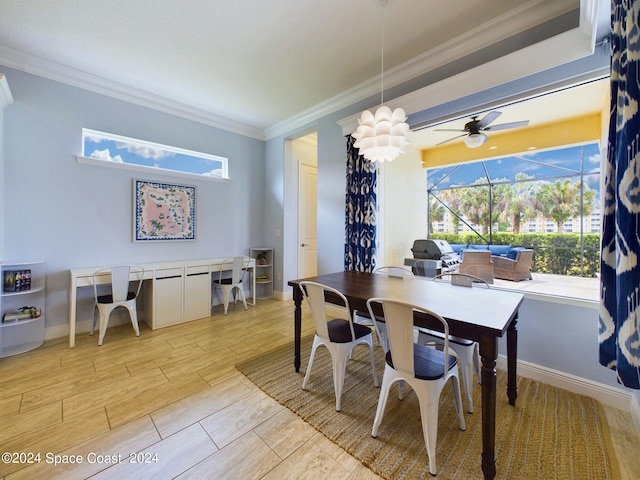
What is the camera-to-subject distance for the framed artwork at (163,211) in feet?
11.4

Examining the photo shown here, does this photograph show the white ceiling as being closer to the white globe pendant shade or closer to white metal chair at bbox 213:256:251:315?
the white globe pendant shade

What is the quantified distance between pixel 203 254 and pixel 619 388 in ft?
14.9

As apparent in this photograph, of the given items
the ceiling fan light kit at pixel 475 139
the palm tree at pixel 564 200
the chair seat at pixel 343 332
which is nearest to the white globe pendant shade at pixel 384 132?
the chair seat at pixel 343 332

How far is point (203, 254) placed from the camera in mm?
4117

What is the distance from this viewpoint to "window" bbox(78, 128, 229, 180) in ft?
10.5

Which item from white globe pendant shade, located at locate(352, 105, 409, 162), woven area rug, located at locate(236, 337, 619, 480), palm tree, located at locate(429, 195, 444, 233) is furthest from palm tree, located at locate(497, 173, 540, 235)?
white globe pendant shade, located at locate(352, 105, 409, 162)

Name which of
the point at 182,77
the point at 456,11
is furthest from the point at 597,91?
the point at 182,77

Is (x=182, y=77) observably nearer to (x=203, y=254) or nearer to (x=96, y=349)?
(x=203, y=254)

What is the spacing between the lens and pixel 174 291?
11.1 feet

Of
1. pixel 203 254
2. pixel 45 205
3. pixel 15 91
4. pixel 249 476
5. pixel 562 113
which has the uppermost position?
pixel 562 113

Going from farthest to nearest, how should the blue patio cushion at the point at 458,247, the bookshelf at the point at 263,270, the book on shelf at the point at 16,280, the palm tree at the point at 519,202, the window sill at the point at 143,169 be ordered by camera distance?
the blue patio cushion at the point at 458,247 < the palm tree at the point at 519,202 < the bookshelf at the point at 263,270 < the window sill at the point at 143,169 < the book on shelf at the point at 16,280

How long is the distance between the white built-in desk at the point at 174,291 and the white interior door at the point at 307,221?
1.53 metres

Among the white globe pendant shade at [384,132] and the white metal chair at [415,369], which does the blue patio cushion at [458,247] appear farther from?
the white metal chair at [415,369]

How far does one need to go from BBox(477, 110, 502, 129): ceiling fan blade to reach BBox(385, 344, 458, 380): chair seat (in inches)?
103
